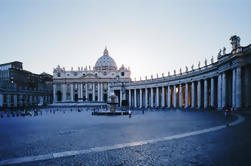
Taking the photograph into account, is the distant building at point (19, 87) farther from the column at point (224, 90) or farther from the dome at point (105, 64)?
the column at point (224, 90)

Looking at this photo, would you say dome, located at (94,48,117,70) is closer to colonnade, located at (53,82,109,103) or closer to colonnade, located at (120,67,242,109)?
colonnade, located at (53,82,109,103)

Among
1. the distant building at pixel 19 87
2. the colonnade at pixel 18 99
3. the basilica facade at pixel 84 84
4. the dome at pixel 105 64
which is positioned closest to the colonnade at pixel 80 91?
the basilica facade at pixel 84 84

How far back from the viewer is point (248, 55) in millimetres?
30359

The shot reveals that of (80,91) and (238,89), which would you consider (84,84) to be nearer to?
(80,91)

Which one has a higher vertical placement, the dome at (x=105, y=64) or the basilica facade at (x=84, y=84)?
the dome at (x=105, y=64)

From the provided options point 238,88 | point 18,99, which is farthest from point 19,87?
point 238,88

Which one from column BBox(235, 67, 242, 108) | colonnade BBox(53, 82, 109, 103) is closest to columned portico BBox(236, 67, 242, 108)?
column BBox(235, 67, 242, 108)

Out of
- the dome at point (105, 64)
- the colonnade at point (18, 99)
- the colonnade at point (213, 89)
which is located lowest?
the colonnade at point (18, 99)

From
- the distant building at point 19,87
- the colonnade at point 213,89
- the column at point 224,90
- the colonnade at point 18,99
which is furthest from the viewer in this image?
the distant building at point 19,87

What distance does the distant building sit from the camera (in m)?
→ 89.8

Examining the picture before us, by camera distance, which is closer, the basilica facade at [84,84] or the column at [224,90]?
the column at [224,90]

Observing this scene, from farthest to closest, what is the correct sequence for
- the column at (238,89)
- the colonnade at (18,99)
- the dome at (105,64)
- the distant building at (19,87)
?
the dome at (105,64) → the distant building at (19,87) → the colonnade at (18,99) → the column at (238,89)

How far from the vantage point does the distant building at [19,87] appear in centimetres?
8976

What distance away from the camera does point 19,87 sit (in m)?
103
